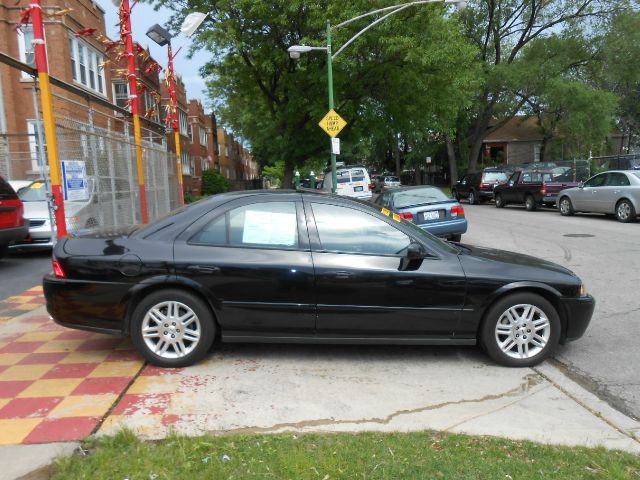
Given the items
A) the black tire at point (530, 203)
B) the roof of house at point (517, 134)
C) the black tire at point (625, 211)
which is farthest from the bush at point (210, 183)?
the black tire at point (625, 211)

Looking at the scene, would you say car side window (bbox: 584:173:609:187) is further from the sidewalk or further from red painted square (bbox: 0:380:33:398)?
red painted square (bbox: 0:380:33:398)

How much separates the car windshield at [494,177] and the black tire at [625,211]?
33.8ft

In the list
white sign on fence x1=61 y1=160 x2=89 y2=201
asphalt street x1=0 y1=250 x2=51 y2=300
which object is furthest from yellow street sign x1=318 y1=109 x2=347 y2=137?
white sign on fence x1=61 y1=160 x2=89 y2=201

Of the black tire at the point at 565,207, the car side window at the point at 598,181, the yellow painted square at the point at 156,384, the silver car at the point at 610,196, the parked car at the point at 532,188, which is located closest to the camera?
the yellow painted square at the point at 156,384

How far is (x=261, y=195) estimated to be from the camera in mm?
4559

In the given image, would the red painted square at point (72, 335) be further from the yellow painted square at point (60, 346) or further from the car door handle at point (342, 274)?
the car door handle at point (342, 274)

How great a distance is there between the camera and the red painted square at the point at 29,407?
3.43 m

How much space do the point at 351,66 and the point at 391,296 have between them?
19211 mm

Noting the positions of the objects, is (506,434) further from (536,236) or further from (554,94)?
(554,94)

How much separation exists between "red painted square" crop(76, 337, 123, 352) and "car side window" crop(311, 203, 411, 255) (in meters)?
2.27

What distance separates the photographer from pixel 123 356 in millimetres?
4570

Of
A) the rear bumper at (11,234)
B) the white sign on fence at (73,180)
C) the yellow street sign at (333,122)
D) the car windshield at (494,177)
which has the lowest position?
the rear bumper at (11,234)

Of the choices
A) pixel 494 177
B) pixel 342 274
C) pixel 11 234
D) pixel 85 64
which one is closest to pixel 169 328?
pixel 342 274

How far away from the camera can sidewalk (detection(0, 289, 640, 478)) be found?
10.9ft
